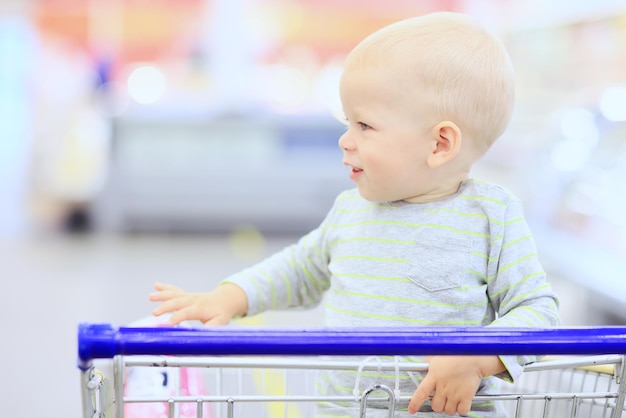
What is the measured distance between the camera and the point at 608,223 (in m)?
3.43

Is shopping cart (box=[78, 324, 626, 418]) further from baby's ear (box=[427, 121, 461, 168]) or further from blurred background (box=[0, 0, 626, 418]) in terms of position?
blurred background (box=[0, 0, 626, 418])

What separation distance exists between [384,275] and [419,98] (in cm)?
28

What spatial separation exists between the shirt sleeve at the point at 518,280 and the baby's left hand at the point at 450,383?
0.35ft

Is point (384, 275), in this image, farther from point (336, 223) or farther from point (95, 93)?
point (95, 93)

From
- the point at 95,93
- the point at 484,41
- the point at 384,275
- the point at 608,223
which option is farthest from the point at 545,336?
the point at 95,93

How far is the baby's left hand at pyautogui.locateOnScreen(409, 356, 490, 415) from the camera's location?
1.01 metres

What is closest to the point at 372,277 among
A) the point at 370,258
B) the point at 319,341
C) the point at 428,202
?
the point at 370,258

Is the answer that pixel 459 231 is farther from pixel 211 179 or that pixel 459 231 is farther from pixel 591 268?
pixel 211 179

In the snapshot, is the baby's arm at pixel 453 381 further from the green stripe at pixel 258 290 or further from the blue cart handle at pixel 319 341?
the green stripe at pixel 258 290

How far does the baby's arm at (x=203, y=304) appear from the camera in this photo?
4.17 feet

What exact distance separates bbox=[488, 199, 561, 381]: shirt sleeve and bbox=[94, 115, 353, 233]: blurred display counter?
4.27 m

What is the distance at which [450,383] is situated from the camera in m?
1.02

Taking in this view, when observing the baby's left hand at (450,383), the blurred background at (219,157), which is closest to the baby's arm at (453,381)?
the baby's left hand at (450,383)

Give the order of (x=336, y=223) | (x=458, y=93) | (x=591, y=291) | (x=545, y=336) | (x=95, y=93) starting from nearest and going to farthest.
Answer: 1. (x=545, y=336)
2. (x=458, y=93)
3. (x=336, y=223)
4. (x=591, y=291)
5. (x=95, y=93)
